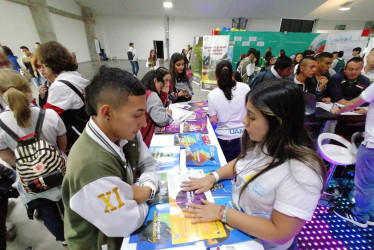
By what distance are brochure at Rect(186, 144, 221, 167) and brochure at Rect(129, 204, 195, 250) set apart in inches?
16.2

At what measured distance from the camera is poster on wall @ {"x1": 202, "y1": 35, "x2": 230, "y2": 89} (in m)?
5.90

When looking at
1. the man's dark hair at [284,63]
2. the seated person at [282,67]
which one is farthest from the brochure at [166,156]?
the man's dark hair at [284,63]

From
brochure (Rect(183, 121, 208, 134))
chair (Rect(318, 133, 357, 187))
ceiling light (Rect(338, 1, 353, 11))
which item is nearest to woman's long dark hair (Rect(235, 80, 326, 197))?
brochure (Rect(183, 121, 208, 134))

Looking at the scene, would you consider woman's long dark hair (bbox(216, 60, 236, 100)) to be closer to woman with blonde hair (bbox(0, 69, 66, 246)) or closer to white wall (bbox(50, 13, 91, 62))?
woman with blonde hair (bbox(0, 69, 66, 246))

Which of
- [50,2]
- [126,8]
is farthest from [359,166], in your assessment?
[126,8]

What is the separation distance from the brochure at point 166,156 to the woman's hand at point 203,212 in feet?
1.18

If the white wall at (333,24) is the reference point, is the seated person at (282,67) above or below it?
below

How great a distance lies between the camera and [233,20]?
1327 centimetres

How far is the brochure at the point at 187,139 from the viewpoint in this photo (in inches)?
57.1

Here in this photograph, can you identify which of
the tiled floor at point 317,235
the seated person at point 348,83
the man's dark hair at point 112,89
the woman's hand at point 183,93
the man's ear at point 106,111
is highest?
the man's dark hair at point 112,89

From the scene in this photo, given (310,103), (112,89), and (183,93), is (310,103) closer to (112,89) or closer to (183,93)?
Answer: (183,93)

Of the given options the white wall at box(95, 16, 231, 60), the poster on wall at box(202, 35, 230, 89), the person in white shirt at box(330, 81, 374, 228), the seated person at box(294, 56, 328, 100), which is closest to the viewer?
the person in white shirt at box(330, 81, 374, 228)

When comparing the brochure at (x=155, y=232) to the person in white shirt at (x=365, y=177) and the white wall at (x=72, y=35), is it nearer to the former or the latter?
the person in white shirt at (x=365, y=177)

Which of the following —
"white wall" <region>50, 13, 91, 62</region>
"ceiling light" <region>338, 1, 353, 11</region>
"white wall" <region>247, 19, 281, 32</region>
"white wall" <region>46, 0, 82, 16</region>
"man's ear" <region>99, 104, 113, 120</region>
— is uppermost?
"ceiling light" <region>338, 1, 353, 11</region>
